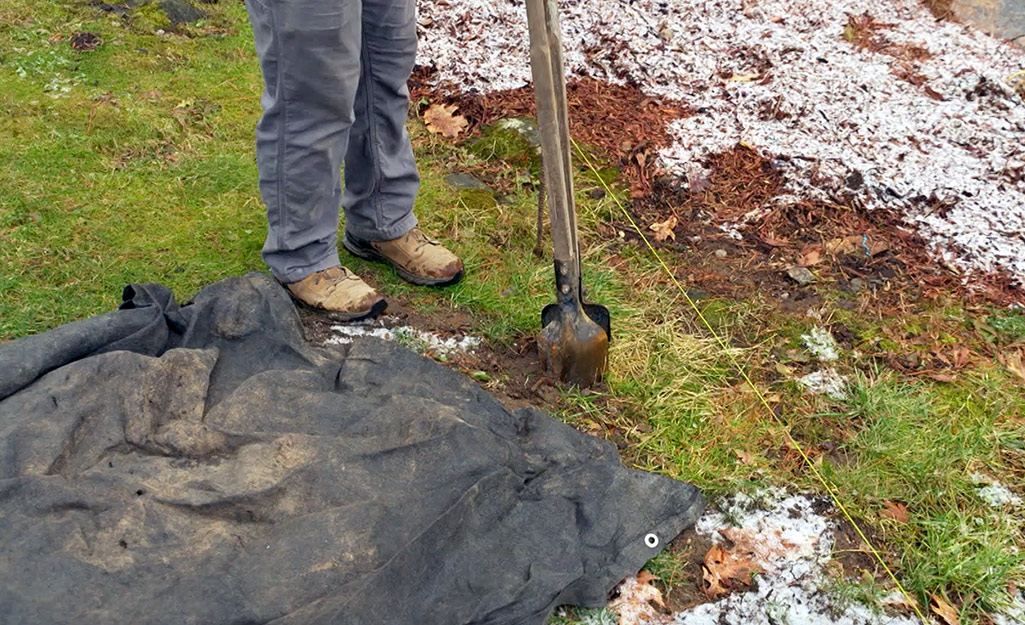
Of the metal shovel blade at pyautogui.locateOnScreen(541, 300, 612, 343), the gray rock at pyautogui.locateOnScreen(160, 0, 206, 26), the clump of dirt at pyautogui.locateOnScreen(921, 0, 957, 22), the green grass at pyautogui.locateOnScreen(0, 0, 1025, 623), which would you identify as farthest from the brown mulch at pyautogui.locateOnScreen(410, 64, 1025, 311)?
the gray rock at pyautogui.locateOnScreen(160, 0, 206, 26)

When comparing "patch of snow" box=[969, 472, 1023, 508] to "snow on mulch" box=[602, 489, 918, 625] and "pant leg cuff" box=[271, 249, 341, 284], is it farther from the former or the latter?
"pant leg cuff" box=[271, 249, 341, 284]

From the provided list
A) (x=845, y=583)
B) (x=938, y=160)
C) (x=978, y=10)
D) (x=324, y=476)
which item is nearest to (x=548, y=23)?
(x=324, y=476)

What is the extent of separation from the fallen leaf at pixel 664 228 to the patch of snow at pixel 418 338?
3.63 feet

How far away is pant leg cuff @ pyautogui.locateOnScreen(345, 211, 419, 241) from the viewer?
11.3 feet

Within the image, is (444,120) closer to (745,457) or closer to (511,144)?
(511,144)

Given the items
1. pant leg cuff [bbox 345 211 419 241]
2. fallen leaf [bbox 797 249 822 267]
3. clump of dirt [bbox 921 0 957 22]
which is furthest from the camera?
clump of dirt [bbox 921 0 957 22]

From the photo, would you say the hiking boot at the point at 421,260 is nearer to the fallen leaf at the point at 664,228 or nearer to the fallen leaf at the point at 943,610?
the fallen leaf at the point at 664,228

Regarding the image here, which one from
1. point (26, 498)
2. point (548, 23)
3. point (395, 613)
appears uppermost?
point (548, 23)

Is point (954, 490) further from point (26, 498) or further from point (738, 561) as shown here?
point (26, 498)

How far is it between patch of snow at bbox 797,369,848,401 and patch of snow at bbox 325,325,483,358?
4.01ft

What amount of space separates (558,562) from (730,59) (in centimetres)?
361

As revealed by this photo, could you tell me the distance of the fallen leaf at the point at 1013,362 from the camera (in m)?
3.13

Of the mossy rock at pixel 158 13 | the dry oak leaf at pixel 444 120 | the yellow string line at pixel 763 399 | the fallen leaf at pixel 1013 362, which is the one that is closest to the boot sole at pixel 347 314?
the yellow string line at pixel 763 399

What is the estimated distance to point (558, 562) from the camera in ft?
7.30
